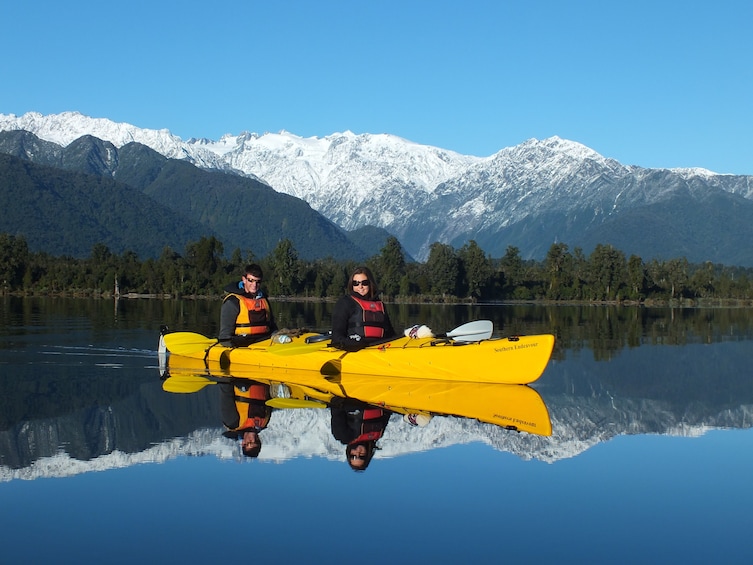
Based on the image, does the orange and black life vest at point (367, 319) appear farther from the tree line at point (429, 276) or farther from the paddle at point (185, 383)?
the tree line at point (429, 276)

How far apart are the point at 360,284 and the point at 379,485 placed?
957cm

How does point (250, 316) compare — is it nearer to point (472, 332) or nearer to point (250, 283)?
point (250, 283)

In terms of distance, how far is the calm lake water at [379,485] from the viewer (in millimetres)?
8523

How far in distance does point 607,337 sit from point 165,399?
23523 millimetres

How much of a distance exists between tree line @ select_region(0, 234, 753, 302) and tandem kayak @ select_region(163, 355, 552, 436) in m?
100

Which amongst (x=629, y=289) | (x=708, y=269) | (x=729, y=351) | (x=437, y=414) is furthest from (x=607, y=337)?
(x=708, y=269)

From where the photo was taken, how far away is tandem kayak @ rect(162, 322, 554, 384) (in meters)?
19.0

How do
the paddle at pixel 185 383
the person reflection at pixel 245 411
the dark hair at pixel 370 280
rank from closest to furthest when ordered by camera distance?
the person reflection at pixel 245 411
the paddle at pixel 185 383
the dark hair at pixel 370 280

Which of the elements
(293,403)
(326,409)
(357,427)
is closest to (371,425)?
(357,427)

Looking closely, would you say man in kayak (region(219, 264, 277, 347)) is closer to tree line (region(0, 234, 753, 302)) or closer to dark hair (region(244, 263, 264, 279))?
dark hair (region(244, 263, 264, 279))

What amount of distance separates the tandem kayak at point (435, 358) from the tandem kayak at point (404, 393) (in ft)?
0.54

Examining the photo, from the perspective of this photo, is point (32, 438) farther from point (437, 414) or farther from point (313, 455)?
point (437, 414)

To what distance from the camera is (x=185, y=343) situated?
24.2m

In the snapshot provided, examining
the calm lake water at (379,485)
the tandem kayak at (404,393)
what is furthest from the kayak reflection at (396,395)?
the calm lake water at (379,485)
